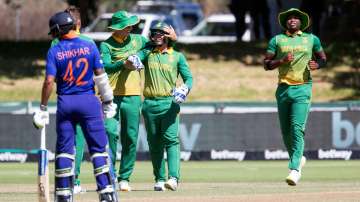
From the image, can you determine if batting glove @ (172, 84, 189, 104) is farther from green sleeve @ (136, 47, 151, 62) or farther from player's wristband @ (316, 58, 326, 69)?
player's wristband @ (316, 58, 326, 69)

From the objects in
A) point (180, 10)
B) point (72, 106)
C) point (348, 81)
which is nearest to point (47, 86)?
point (72, 106)

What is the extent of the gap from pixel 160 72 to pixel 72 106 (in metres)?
3.19

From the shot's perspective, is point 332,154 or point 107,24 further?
point 107,24

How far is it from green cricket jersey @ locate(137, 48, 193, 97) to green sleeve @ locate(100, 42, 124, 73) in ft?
1.32

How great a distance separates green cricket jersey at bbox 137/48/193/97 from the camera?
49.2 feet

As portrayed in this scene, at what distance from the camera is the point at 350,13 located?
34969 mm

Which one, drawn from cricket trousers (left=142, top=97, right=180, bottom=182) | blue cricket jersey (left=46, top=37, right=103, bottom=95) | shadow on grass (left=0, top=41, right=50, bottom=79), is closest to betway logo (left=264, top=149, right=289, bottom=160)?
cricket trousers (left=142, top=97, right=180, bottom=182)

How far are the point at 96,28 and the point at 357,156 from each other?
76.9ft

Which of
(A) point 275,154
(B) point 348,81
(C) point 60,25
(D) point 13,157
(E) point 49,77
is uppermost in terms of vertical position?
(C) point 60,25

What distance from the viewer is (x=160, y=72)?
49.3 feet

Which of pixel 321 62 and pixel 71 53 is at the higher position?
pixel 71 53

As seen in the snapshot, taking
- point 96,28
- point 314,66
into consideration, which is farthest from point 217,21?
point 314,66

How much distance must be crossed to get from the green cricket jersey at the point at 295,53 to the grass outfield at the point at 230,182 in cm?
150

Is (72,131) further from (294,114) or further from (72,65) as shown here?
(294,114)
